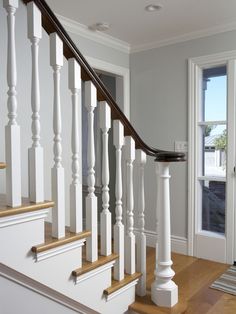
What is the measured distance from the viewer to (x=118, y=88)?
3701 millimetres

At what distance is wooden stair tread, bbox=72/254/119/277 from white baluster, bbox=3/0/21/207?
518mm

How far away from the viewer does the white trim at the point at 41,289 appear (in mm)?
1219

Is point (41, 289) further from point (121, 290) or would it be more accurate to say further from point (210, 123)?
point (210, 123)

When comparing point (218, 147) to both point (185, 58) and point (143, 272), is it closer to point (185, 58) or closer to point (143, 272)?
point (185, 58)

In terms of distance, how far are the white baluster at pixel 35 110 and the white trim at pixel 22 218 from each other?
2.2 inches

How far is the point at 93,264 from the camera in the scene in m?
1.64

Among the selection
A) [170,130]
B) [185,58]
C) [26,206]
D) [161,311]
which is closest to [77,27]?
[185,58]

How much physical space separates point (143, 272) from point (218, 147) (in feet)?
5.43

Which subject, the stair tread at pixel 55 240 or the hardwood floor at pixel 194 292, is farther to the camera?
the hardwood floor at pixel 194 292

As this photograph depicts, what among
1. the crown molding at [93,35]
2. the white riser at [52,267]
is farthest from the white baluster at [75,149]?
the crown molding at [93,35]

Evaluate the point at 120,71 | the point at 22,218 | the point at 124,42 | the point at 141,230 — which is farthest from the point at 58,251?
the point at 124,42

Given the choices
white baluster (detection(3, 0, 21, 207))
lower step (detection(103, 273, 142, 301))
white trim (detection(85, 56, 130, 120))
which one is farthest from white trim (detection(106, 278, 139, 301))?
white trim (detection(85, 56, 130, 120))

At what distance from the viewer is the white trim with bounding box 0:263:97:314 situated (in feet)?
4.00

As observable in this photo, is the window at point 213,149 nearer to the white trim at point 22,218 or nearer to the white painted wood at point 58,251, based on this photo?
the white painted wood at point 58,251
